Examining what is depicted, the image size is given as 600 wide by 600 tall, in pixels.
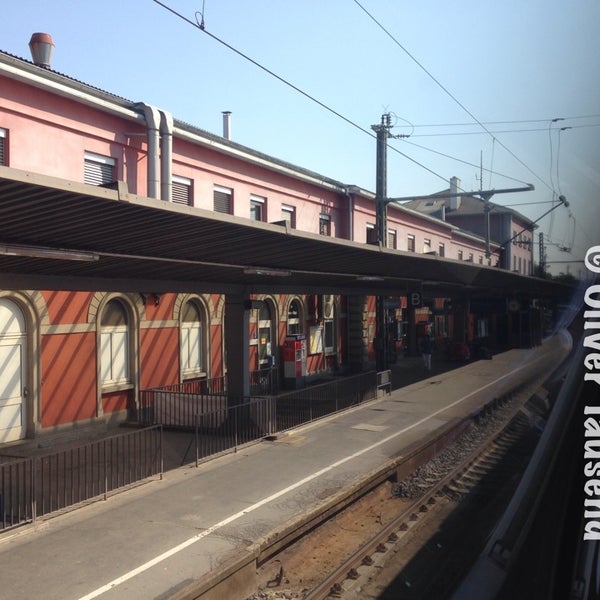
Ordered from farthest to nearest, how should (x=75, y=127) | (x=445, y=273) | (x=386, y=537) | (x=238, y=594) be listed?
1. (x=445, y=273)
2. (x=75, y=127)
3. (x=386, y=537)
4. (x=238, y=594)

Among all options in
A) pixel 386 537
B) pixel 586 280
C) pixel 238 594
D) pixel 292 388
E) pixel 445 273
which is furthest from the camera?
pixel 292 388

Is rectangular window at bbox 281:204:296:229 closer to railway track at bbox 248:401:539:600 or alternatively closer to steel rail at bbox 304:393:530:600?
railway track at bbox 248:401:539:600

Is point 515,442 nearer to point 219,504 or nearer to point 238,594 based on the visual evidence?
point 219,504

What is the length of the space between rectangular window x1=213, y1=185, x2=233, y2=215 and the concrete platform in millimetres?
8320

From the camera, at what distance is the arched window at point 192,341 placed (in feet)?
62.3

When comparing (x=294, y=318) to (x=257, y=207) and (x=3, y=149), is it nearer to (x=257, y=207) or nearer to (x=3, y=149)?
(x=257, y=207)

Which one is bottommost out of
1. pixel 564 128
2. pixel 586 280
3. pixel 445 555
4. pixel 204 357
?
pixel 445 555

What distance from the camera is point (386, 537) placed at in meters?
8.87

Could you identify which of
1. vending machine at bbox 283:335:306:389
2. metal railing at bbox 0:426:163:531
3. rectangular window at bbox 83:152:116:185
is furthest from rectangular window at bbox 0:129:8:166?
vending machine at bbox 283:335:306:389

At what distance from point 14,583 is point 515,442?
38.7 feet

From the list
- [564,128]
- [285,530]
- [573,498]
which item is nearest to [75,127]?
[285,530]

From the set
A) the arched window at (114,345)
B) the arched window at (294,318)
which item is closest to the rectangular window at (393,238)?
the arched window at (294,318)

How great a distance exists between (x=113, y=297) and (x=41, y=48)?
6.48 meters

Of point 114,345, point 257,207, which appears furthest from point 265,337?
point 114,345
